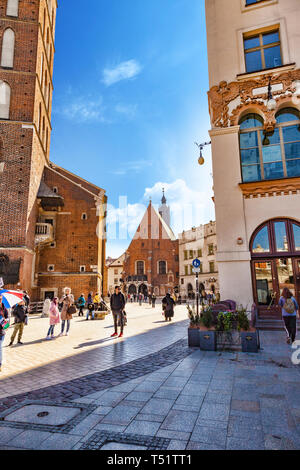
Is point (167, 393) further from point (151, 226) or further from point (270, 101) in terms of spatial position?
point (151, 226)

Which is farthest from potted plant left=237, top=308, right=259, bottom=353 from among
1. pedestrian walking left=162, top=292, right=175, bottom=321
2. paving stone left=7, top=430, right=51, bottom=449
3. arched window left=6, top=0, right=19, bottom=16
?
arched window left=6, top=0, right=19, bottom=16

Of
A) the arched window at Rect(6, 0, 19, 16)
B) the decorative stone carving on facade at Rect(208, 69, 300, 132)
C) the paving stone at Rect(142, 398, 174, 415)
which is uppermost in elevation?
the arched window at Rect(6, 0, 19, 16)

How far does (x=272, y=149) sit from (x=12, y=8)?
81.3 feet

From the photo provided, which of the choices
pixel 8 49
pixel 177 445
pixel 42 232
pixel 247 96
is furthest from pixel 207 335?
pixel 8 49

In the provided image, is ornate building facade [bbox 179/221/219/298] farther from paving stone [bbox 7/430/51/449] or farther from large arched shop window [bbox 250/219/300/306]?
paving stone [bbox 7/430/51/449]

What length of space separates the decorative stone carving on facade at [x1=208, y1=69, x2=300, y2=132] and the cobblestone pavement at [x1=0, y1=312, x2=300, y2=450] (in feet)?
33.9

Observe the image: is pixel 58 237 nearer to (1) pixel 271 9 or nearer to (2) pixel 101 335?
(2) pixel 101 335

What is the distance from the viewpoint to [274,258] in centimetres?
1153

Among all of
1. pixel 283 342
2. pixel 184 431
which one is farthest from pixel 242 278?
pixel 184 431

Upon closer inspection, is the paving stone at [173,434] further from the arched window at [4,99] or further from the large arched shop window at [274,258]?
A: the arched window at [4,99]

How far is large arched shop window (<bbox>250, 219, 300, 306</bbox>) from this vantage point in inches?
444

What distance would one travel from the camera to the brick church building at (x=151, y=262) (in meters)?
52.5

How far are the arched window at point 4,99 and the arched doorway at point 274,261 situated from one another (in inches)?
821

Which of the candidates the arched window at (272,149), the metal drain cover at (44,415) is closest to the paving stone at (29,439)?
the metal drain cover at (44,415)
